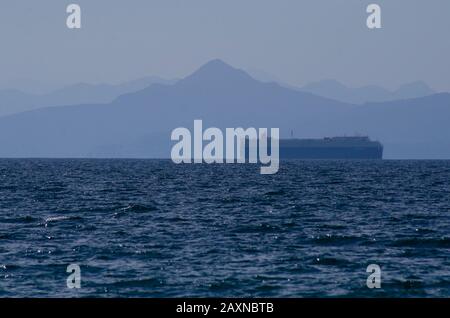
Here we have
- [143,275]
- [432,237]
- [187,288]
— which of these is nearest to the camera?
[187,288]

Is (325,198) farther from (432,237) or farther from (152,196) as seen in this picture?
(432,237)

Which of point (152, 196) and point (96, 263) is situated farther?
point (152, 196)

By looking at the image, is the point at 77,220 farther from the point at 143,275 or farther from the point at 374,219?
the point at 143,275

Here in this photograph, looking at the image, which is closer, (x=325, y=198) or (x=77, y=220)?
(x=77, y=220)

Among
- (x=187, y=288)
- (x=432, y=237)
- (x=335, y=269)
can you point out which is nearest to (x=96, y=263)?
(x=187, y=288)

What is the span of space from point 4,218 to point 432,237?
25630 millimetres

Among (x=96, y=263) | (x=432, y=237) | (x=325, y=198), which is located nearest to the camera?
(x=96, y=263)

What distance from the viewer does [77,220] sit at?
50.4 m

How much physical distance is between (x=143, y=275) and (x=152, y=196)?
46581 mm

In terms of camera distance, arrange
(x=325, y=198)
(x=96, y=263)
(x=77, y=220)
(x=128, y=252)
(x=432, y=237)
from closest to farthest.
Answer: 1. (x=96, y=263)
2. (x=128, y=252)
3. (x=432, y=237)
4. (x=77, y=220)
5. (x=325, y=198)
